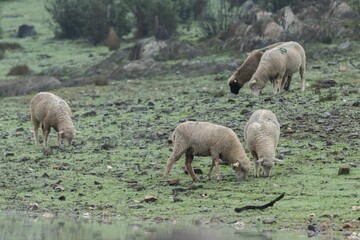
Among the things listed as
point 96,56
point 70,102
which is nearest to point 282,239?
point 70,102

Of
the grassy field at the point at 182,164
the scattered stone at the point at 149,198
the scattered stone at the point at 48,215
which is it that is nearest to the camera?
the grassy field at the point at 182,164

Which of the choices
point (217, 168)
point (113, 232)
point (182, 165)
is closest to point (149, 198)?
point (217, 168)

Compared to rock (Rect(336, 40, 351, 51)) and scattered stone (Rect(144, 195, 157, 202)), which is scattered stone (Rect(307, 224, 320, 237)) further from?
rock (Rect(336, 40, 351, 51))

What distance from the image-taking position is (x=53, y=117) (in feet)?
76.7

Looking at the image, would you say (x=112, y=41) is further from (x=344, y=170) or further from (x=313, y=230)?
(x=313, y=230)

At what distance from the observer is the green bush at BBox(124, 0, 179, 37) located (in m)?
49.6

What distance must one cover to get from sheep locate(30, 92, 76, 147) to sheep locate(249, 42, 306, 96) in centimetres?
662

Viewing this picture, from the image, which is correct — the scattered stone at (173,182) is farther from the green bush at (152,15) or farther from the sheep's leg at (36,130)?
the green bush at (152,15)

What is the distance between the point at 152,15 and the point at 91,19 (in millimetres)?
3376

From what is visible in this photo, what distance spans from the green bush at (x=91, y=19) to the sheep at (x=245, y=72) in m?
21.2

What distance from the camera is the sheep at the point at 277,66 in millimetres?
27719

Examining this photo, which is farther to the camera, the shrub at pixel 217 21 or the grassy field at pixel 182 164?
the shrub at pixel 217 21

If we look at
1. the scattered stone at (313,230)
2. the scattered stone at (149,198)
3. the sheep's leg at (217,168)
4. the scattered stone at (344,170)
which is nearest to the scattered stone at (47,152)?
the sheep's leg at (217,168)

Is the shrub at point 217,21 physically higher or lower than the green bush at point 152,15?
higher
